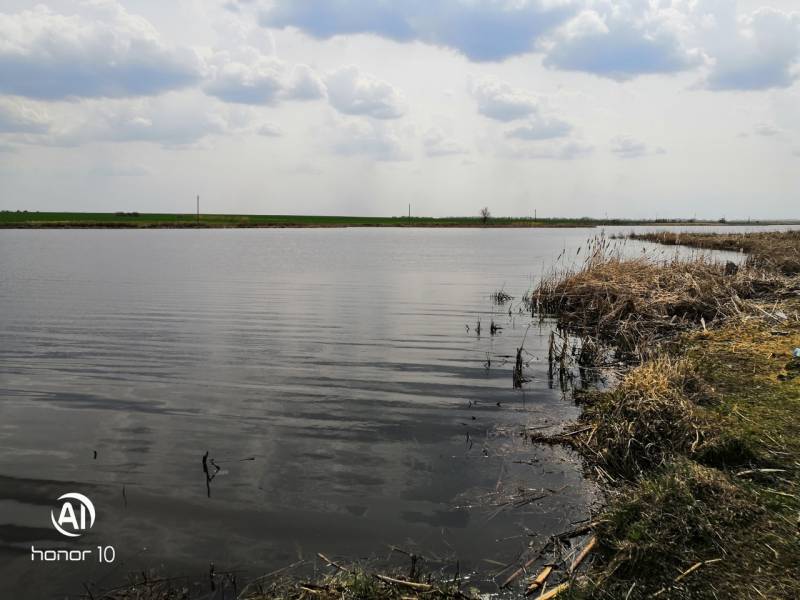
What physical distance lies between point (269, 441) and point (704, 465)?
6490 millimetres

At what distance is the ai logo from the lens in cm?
674

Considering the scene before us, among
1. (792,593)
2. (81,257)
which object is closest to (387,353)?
(792,593)

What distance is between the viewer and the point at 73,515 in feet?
23.1

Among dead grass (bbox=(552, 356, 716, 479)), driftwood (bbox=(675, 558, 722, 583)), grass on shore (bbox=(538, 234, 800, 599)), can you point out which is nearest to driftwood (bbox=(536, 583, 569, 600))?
grass on shore (bbox=(538, 234, 800, 599))

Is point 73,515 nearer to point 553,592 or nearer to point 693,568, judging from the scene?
point 553,592

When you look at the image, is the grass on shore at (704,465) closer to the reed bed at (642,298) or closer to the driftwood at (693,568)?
the driftwood at (693,568)

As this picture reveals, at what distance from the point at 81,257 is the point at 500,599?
51.0m

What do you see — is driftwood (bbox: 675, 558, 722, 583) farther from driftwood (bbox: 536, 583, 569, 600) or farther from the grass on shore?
driftwood (bbox: 536, 583, 569, 600)

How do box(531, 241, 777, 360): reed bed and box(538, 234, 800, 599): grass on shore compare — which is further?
box(531, 241, 777, 360): reed bed

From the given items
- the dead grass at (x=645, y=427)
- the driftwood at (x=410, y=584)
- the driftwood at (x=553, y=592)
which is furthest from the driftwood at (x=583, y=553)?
the dead grass at (x=645, y=427)

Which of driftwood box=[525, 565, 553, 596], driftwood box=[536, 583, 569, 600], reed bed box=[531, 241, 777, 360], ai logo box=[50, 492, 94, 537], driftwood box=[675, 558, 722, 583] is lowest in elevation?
ai logo box=[50, 492, 94, 537]

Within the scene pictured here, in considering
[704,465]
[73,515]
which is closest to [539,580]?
[704,465]

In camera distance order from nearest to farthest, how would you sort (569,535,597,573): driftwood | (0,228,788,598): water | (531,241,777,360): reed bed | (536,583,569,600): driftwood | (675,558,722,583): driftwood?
(675,558,722,583): driftwood < (536,583,569,600): driftwood < (569,535,597,573): driftwood < (0,228,788,598): water < (531,241,777,360): reed bed

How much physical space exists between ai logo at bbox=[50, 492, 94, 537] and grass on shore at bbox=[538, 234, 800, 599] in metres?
5.74
